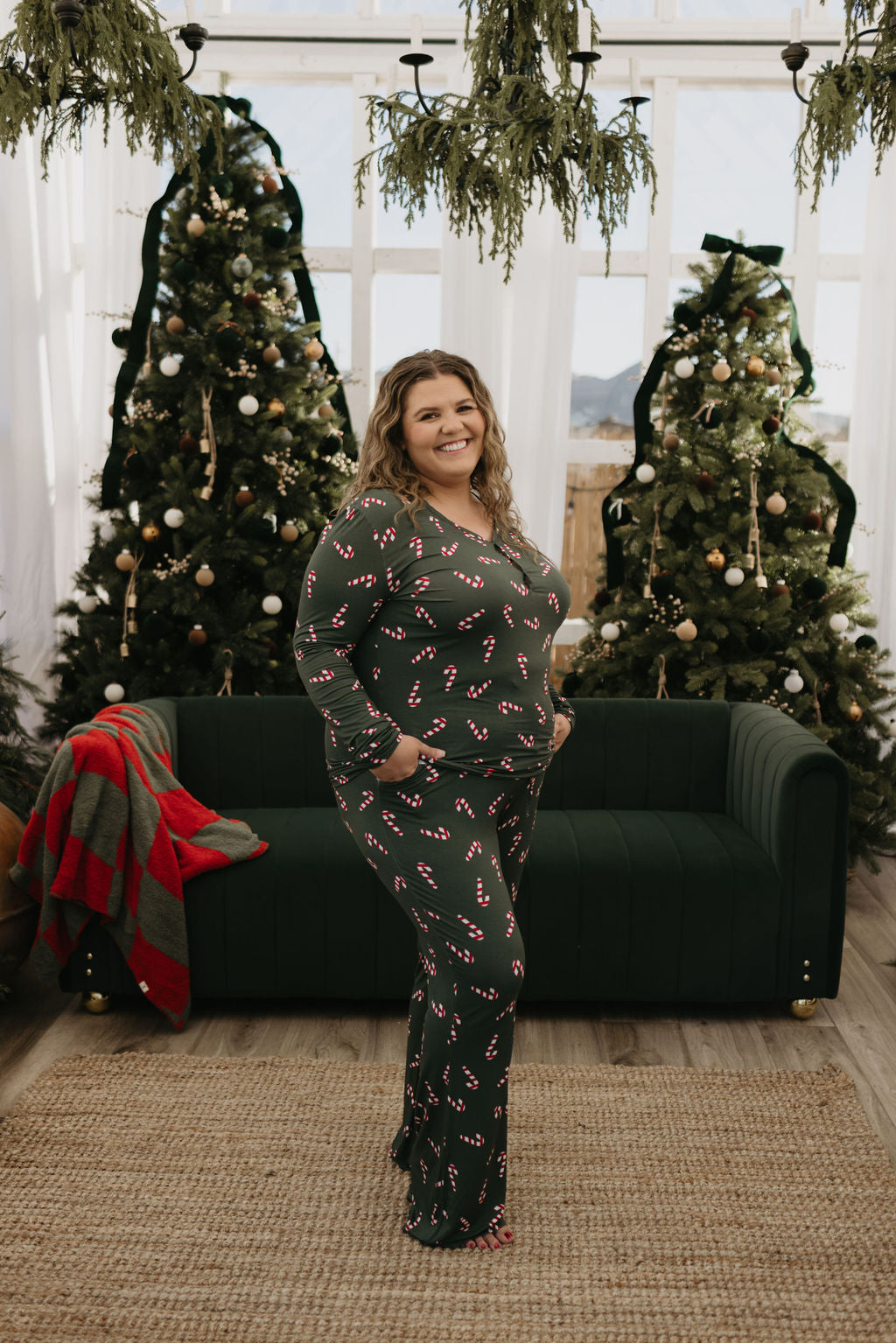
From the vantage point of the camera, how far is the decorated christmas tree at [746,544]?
157 inches

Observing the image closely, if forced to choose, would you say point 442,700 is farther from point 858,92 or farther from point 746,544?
point 746,544

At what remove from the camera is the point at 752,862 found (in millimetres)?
3080

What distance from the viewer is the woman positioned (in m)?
1.92

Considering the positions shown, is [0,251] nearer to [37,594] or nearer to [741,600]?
[37,594]

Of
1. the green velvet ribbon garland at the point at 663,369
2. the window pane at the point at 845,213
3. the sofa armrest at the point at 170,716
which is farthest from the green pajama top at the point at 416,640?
the window pane at the point at 845,213

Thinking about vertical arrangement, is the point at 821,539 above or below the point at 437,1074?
above

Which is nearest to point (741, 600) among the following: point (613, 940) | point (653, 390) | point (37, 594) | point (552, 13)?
point (653, 390)

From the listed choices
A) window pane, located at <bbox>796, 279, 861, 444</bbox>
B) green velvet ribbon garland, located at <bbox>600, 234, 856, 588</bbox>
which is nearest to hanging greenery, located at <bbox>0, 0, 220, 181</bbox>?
green velvet ribbon garland, located at <bbox>600, 234, 856, 588</bbox>

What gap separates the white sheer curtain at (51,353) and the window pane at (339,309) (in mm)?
781

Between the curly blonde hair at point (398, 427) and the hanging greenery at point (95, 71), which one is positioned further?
the curly blonde hair at point (398, 427)

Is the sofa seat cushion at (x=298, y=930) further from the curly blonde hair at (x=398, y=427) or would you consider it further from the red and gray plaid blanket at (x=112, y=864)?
Result: the curly blonde hair at (x=398, y=427)

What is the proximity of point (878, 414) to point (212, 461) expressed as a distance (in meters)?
2.61

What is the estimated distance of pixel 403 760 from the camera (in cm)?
189

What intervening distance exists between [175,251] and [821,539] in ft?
8.07
